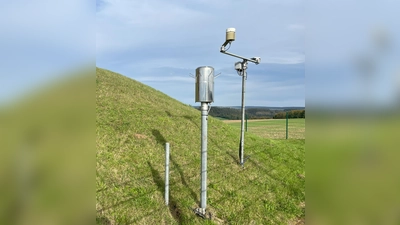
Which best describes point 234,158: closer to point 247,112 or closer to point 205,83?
point 205,83

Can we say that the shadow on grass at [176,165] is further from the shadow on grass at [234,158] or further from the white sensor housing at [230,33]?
the white sensor housing at [230,33]

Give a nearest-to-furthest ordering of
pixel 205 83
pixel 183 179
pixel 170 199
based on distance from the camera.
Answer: pixel 205 83 → pixel 170 199 → pixel 183 179

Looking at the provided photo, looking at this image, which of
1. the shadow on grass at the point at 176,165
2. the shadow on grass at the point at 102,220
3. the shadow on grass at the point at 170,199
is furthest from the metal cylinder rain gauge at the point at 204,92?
the shadow on grass at the point at 102,220

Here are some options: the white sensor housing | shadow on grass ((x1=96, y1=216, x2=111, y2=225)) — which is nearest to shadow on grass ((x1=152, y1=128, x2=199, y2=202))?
shadow on grass ((x1=96, y1=216, x2=111, y2=225))

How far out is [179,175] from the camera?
174 inches

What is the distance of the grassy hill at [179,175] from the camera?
3345 mm

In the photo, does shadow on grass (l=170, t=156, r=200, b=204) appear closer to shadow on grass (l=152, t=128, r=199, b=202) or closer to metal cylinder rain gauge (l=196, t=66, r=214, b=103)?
shadow on grass (l=152, t=128, r=199, b=202)

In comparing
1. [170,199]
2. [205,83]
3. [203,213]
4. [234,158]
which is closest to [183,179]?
[170,199]

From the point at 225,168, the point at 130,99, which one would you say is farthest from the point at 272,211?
the point at 130,99

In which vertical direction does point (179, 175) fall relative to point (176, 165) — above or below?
below
